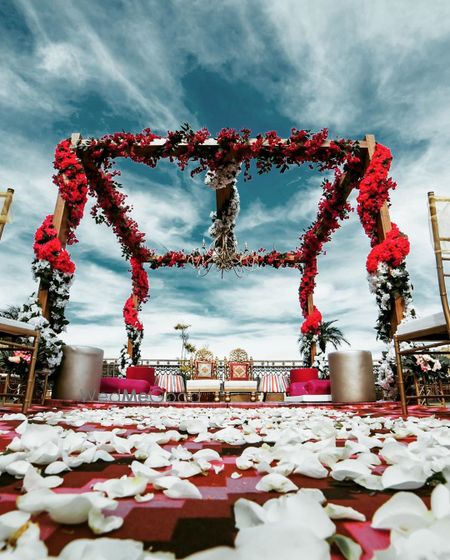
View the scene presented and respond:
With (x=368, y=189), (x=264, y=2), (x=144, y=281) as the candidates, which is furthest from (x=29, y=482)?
(x=144, y=281)

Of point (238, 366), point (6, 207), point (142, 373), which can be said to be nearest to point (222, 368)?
point (238, 366)

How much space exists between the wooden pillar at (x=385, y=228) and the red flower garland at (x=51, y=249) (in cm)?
458

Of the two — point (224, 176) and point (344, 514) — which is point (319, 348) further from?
point (344, 514)

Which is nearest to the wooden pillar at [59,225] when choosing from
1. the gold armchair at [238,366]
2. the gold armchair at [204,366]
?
the gold armchair at [204,366]

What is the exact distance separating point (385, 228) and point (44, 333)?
497 centimetres

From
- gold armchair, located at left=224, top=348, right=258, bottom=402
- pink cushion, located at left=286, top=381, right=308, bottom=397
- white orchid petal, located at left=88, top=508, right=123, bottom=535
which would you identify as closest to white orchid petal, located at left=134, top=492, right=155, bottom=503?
white orchid petal, located at left=88, top=508, right=123, bottom=535

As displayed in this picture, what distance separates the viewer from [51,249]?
15.0 feet

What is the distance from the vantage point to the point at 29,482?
0.63 metres

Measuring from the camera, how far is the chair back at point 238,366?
10820 mm

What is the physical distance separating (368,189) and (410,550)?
205 inches

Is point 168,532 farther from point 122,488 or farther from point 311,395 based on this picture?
point 311,395

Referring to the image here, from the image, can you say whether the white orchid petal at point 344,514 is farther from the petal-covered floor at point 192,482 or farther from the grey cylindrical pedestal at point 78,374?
the grey cylindrical pedestal at point 78,374

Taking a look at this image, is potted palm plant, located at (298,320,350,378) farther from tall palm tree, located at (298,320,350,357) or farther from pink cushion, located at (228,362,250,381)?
pink cushion, located at (228,362,250,381)

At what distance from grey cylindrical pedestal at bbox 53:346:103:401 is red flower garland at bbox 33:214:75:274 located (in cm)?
116
